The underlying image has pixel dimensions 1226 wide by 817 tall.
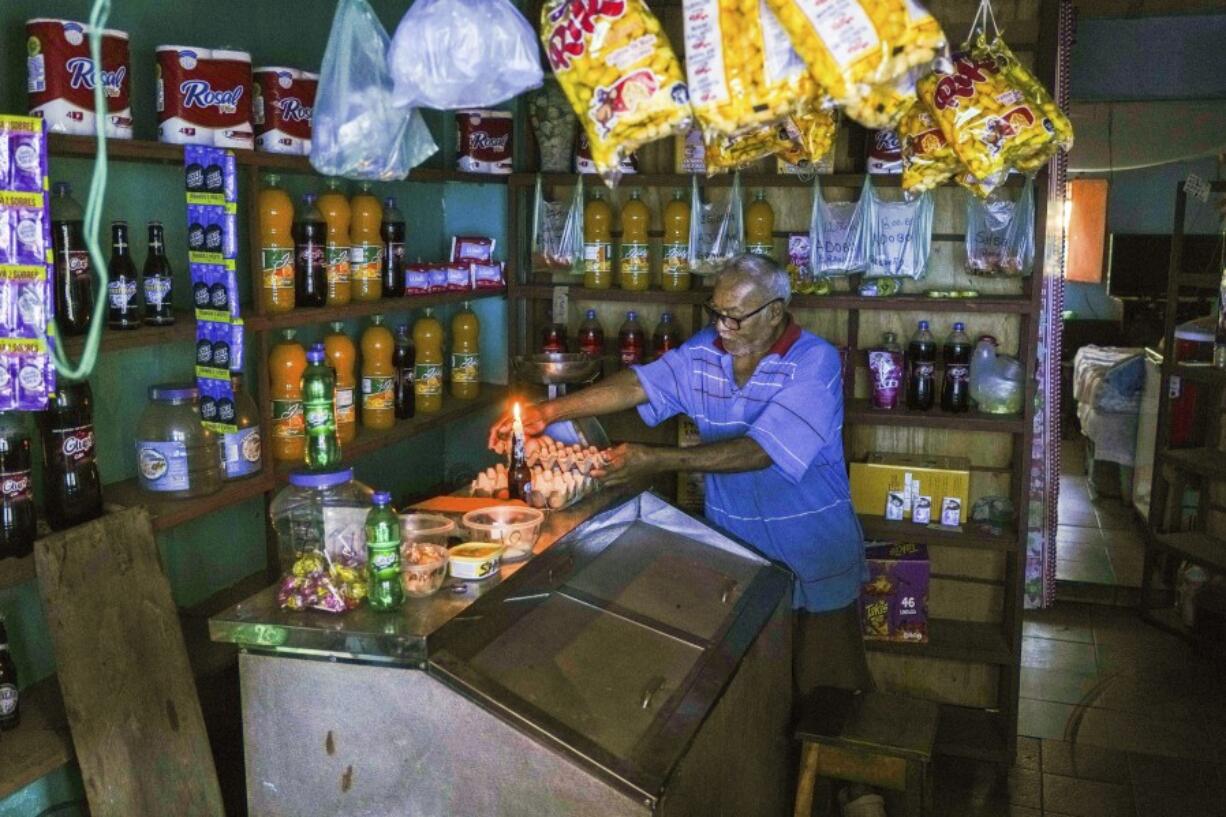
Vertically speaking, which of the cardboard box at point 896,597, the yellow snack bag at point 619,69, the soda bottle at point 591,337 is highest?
the yellow snack bag at point 619,69

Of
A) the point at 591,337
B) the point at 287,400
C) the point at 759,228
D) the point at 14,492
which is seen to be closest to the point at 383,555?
the point at 14,492

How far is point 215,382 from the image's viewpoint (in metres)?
2.54

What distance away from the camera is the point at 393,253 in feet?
11.2

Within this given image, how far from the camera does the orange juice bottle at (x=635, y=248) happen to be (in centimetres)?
405

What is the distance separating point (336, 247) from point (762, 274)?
1.18m

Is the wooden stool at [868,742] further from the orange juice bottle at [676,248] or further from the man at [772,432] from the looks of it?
the orange juice bottle at [676,248]

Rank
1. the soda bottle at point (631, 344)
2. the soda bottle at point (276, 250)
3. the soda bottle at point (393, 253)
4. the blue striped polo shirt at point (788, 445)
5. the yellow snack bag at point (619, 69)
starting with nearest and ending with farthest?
the yellow snack bag at point (619, 69), the soda bottle at point (276, 250), the blue striped polo shirt at point (788, 445), the soda bottle at point (393, 253), the soda bottle at point (631, 344)

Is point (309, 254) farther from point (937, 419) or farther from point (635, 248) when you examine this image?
point (937, 419)

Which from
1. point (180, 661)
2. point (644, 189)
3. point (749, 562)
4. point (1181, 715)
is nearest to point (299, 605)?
point (180, 661)

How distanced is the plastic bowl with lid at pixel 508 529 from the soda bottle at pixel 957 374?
1995 mm

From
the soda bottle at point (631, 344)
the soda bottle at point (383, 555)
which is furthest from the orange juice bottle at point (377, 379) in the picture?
the soda bottle at point (383, 555)

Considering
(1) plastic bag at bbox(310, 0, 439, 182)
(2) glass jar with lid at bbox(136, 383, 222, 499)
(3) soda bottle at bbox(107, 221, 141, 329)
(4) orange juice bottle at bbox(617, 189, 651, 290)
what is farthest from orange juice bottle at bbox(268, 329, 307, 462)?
(4) orange juice bottle at bbox(617, 189, 651, 290)

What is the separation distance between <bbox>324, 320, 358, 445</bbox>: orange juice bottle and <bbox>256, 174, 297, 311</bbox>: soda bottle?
0.31 metres

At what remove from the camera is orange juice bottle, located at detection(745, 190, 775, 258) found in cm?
397
